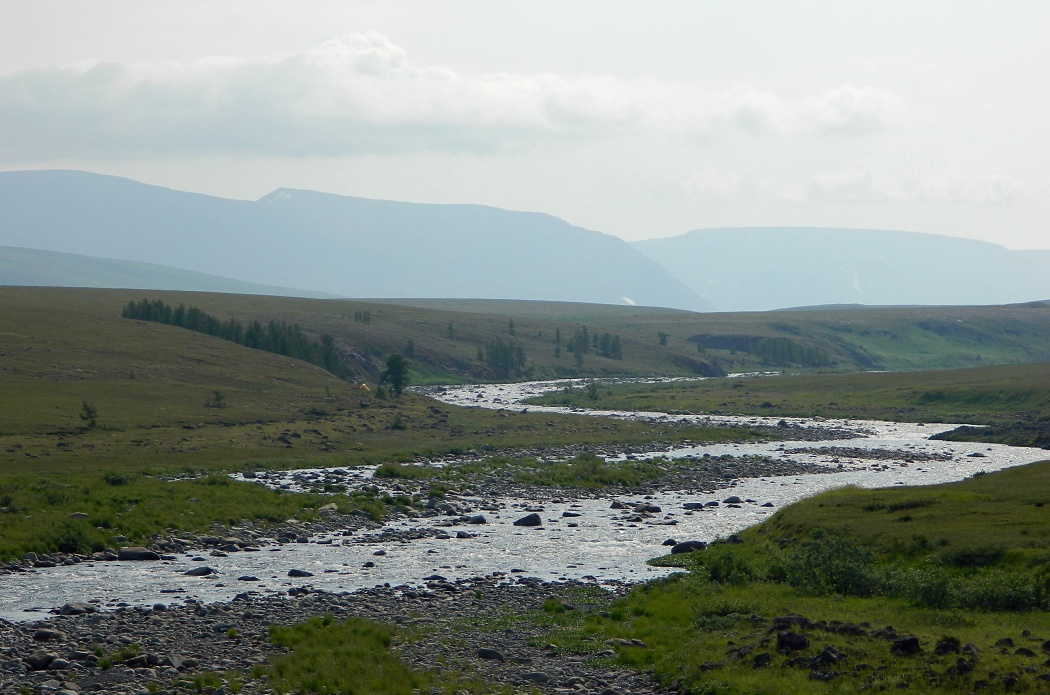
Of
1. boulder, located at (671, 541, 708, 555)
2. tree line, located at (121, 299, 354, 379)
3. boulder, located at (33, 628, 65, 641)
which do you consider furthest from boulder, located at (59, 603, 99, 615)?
tree line, located at (121, 299, 354, 379)

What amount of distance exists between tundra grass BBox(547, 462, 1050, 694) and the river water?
13.2ft

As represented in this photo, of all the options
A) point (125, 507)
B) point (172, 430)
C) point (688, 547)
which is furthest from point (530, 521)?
point (172, 430)

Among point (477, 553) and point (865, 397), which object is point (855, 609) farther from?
point (865, 397)

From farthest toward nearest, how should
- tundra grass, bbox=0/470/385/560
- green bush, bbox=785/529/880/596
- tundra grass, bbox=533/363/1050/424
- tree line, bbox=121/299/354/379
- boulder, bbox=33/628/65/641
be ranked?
tree line, bbox=121/299/354/379, tundra grass, bbox=533/363/1050/424, tundra grass, bbox=0/470/385/560, green bush, bbox=785/529/880/596, boulder, bbox=33/628/65/641

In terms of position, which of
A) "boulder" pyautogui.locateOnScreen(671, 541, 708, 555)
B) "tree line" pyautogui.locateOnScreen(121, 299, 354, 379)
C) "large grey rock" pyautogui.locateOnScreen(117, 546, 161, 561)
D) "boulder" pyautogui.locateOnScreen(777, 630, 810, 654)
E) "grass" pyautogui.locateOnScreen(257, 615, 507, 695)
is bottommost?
"large grey rock" pyautogui.locateOnScreen(117, 546, 161, 561)

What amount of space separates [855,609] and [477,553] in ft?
51.0

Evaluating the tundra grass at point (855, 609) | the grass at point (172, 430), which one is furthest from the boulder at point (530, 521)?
the tundra grass at point (855, 609)

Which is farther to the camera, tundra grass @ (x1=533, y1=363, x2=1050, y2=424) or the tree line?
the tree line

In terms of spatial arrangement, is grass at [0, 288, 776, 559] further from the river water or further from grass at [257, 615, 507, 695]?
grass at [257, 615, 507, 695]

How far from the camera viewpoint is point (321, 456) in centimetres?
6575

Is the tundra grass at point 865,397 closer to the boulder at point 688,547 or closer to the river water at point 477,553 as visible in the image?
the river water at point 477,553

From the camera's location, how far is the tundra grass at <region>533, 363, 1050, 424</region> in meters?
108

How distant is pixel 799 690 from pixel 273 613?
49.5 ft

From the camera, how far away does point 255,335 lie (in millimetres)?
128750
